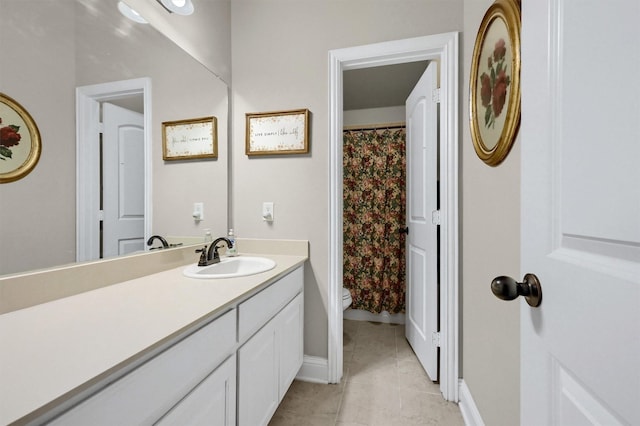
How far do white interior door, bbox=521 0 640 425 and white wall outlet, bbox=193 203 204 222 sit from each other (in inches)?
63.4

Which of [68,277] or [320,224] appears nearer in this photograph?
[68,277]

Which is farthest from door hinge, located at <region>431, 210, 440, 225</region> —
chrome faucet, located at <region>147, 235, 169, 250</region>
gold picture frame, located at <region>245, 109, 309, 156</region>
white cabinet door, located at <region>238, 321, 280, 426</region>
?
chrome faucet, located at <region>147, 235, 169, 250</region>

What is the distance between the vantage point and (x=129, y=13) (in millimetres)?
1219

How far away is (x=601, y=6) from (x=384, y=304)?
9.16 feet

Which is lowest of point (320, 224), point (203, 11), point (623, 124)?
point (320, 224)

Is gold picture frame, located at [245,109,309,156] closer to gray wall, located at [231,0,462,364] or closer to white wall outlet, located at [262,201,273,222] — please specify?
gray wall, located at [231,0,462,364]

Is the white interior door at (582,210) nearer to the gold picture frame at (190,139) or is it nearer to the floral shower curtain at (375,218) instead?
the gold picture frame at (190,139)

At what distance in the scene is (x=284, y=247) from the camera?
184 centimetres

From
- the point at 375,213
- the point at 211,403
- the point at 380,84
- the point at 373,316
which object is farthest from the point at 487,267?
the point at 380,84

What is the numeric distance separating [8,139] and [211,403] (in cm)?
100

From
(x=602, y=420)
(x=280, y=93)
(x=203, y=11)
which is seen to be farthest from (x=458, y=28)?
(x=602, y=420)

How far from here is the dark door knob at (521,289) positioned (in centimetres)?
52

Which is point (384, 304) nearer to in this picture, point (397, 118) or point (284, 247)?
point (284, 247)

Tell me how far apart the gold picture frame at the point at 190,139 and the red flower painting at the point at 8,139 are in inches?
24.0
